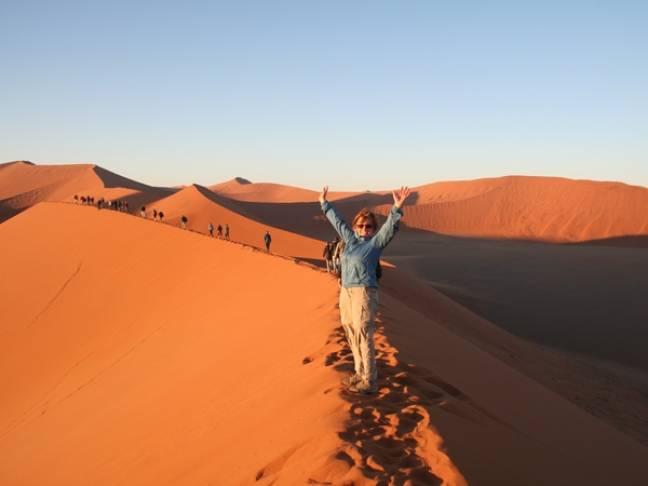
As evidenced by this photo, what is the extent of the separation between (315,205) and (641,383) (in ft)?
190

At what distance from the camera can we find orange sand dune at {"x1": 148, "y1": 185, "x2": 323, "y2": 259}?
2806 cm

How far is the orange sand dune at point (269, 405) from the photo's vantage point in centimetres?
348

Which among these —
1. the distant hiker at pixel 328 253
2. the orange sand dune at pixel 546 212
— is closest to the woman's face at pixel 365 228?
the distant hiker at pixel 328 253

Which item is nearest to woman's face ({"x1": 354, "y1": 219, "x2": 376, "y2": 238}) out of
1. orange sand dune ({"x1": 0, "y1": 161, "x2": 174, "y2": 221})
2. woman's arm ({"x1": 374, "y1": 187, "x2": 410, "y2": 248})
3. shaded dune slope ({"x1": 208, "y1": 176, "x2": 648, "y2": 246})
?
woman's arm ({"x1": 374, "y1": 187, "x2": 410, "y2": 248})

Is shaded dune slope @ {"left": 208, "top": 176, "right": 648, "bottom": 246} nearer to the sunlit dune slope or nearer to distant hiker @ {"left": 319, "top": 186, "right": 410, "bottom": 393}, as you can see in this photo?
the sunlit dune slope

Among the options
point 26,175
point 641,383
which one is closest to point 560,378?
point 641,383

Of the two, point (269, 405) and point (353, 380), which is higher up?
point (353, 380)

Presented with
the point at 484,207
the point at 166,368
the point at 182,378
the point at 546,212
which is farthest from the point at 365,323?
the point at 484,207

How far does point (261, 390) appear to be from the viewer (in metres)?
5.34

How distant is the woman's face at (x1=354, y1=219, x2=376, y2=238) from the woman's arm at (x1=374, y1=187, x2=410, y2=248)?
0.19 metres

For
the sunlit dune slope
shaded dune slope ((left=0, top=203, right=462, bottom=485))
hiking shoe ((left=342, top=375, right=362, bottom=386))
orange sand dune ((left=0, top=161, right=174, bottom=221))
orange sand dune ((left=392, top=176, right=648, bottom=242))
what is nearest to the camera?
shaded dune slope ((left=0, top=203, right=462, bottom=485))

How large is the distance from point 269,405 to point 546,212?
7050cm

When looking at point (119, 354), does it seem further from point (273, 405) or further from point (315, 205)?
point (315, 205)

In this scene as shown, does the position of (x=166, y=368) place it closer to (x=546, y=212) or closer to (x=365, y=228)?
(x=365, y=228)
